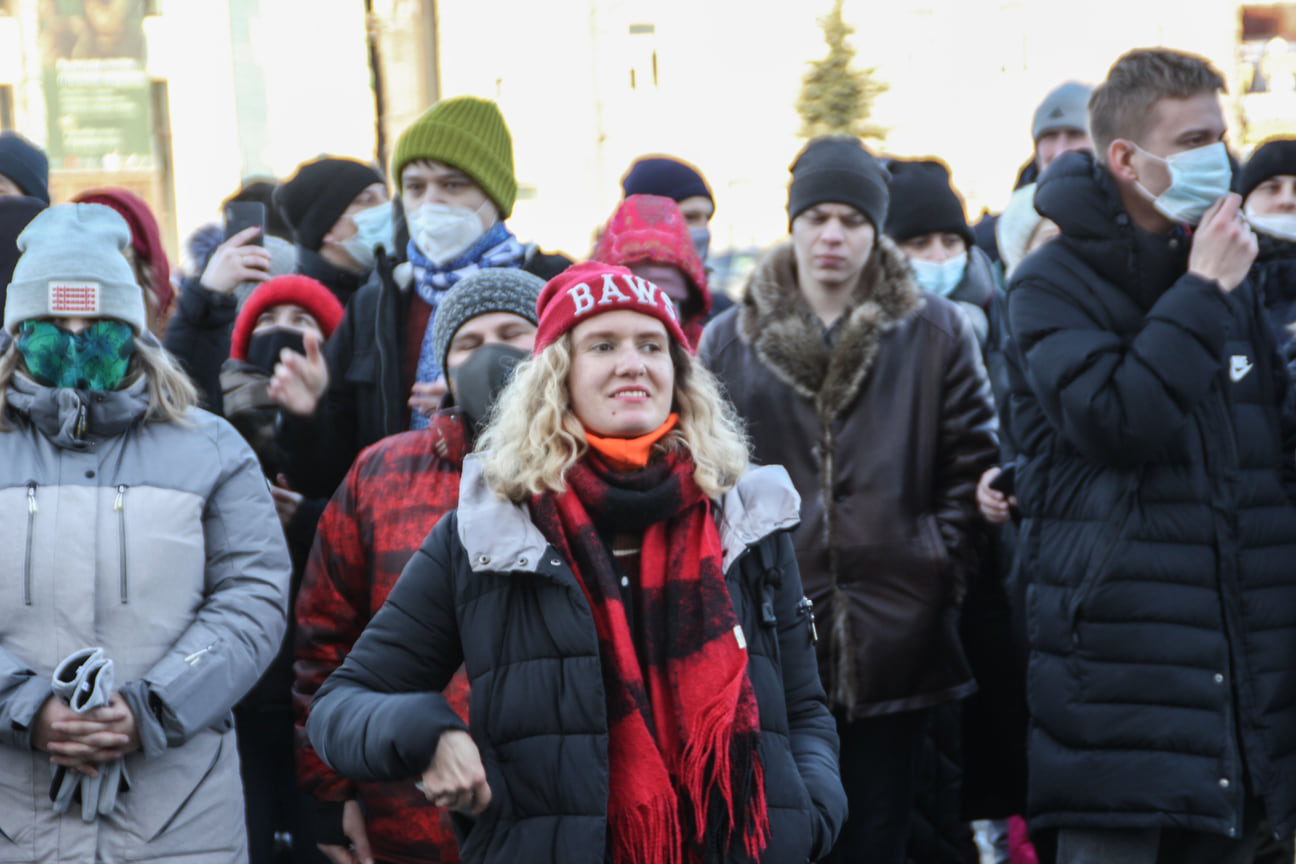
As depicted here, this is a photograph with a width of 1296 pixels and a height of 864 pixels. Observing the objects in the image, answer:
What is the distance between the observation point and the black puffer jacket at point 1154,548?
11.1 feet

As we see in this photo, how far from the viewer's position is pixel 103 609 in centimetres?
333

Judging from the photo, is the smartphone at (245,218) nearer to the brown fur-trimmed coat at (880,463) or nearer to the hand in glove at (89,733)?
the brown fur-trimmed coat at (880,463)

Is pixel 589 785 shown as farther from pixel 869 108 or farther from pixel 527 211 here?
pixel 869 108

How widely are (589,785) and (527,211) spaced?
105 ft

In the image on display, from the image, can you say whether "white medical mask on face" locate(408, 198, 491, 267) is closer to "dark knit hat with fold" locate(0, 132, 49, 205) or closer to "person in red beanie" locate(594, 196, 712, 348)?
"person in red beanie" locate(594, 196, 712, 348)

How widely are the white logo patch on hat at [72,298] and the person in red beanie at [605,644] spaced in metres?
1.26

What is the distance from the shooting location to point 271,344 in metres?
4.73

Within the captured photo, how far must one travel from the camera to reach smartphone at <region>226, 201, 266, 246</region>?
4.77 meters

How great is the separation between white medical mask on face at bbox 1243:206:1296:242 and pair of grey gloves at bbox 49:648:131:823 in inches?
157

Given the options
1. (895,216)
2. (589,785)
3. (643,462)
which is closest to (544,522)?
(643,462)

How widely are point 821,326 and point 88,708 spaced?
2.36 m

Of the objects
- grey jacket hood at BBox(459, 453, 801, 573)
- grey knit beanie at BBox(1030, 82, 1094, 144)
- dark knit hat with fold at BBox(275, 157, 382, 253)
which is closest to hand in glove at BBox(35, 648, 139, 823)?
grey jacket hood at BBox(459, 453, 801, 573)

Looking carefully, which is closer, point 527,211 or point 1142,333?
point 1142,333

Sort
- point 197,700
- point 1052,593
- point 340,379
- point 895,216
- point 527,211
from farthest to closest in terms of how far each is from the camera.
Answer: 1. point 527,211
2. point 895,216
3. point 340,379
4. point 1052,593
5. point 197,700
